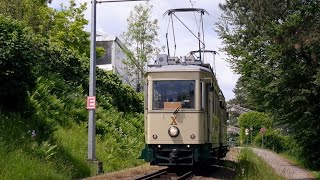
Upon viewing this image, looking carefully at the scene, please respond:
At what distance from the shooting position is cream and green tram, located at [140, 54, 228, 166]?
15.1 metres

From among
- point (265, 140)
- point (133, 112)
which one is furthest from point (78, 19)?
point (265, 140)

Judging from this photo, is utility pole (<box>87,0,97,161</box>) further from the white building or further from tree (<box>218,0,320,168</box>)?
the white building

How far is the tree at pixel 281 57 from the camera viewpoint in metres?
16.8

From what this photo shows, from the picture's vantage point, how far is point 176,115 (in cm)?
1513

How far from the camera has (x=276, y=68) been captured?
63.5ft

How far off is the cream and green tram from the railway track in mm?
429

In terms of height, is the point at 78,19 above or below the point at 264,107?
above

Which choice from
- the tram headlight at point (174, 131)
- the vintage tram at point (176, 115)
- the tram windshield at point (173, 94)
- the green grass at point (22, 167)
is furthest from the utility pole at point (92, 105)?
the tram headlight at point (174, 131)

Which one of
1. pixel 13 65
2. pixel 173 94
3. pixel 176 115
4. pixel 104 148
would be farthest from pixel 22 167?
pixel 104 148

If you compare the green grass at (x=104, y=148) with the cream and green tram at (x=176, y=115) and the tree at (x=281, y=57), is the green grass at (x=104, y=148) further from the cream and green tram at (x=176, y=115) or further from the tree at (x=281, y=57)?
the tree at (x=281, y=57)

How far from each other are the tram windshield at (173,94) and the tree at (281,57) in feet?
11.2

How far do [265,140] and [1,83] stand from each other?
43.1 meters

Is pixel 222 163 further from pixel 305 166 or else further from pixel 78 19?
pixel 78 19

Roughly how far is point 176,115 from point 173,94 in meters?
0.64
